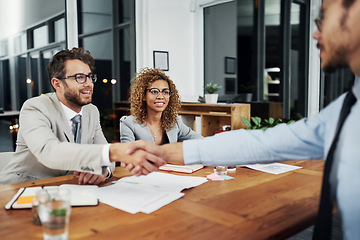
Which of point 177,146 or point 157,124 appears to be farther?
point 157,124

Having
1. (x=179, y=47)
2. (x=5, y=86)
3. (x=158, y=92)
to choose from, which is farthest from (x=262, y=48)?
(x=5, y=86)

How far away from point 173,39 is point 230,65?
103cm

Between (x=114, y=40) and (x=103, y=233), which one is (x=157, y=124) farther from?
(x=114, y=40)

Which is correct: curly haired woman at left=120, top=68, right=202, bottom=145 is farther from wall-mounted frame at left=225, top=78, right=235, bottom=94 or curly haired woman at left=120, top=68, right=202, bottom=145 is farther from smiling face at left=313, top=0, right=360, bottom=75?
wall-mounted frame at left=225, top=78, right=235, bottom=94

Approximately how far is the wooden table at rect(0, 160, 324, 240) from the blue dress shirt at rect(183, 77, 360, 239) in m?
0.17

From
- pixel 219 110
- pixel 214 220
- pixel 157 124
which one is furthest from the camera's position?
pixel 219 110

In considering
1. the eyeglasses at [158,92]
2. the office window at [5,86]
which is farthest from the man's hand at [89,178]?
the office window at [5,86]

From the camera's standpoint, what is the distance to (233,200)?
1442 millimetres

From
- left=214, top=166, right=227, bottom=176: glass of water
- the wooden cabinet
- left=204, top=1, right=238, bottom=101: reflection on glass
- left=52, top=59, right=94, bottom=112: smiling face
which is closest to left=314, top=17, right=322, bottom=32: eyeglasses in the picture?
left=214, top=166, right=227, bottom=176: glass of water

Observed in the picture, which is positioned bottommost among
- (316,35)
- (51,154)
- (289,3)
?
(51,154)

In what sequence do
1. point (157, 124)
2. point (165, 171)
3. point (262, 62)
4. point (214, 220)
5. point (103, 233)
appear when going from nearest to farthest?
point (103, 233) → point (214, 220) → point (165, 171) → point (157, 124) → point (262, 62)

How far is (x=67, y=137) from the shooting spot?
6.68 ft

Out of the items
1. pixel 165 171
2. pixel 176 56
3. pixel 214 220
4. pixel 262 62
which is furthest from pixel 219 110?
pixel 214 220

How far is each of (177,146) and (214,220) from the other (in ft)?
1.79
